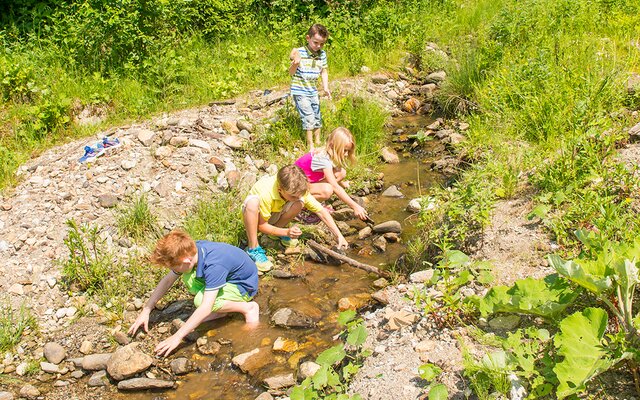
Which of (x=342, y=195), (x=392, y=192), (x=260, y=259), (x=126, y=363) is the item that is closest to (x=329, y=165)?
(x=342, y=195)

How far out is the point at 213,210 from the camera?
5.55m

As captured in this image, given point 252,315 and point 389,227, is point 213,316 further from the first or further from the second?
point 389,227

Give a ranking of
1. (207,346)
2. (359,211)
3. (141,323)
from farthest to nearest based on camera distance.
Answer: (359,211)
(141,323)
(207,346)

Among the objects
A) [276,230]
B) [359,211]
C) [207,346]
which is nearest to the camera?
[207,346]

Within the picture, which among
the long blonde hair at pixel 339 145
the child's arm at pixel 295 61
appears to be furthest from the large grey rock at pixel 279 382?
the child's arm at pixel 295 61

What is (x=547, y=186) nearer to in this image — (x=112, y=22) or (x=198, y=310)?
(x=198, y=310)

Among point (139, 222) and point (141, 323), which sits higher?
point (139, 222)

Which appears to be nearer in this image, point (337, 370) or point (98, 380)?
point (337, 370)

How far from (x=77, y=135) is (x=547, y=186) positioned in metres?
5.38

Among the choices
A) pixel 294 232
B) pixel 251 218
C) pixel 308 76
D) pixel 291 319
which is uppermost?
pixel 308 76

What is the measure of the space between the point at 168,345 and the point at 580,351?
2.81 meters


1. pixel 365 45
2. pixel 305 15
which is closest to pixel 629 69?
pixel 365 45

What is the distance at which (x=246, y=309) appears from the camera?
15.1 feet

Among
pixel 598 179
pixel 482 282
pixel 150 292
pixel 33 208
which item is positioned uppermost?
pixel 598 179
